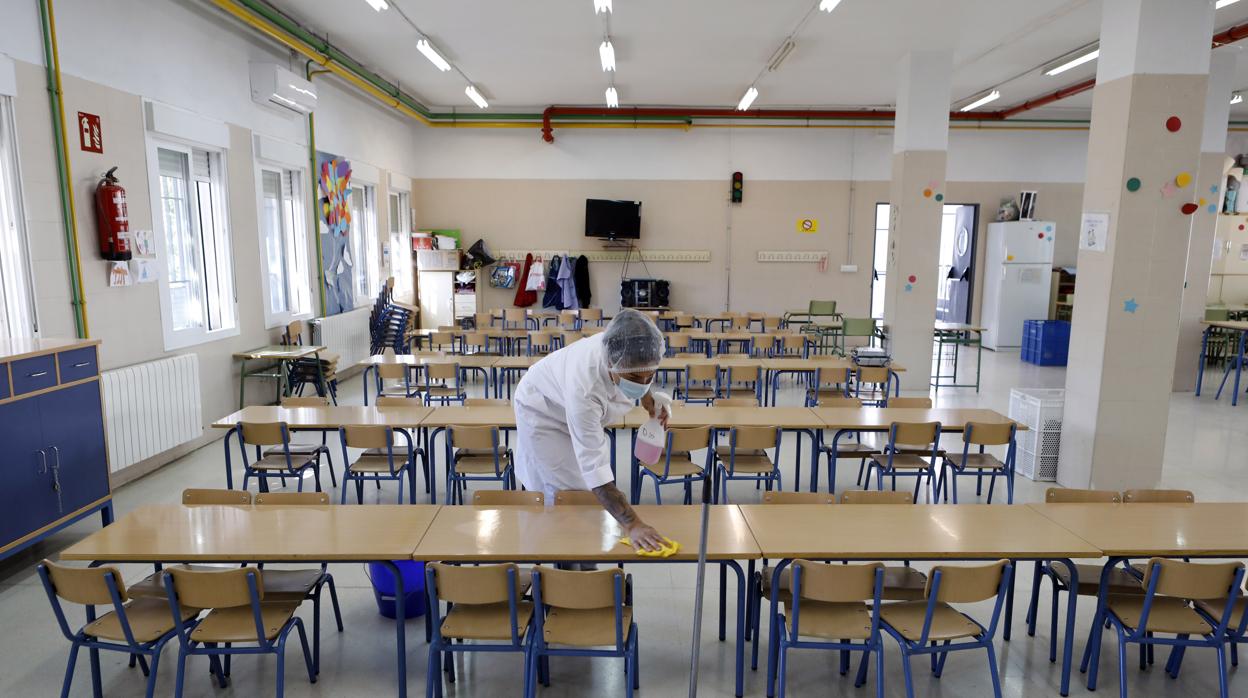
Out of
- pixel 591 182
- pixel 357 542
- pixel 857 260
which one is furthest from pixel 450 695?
pixel 857 260

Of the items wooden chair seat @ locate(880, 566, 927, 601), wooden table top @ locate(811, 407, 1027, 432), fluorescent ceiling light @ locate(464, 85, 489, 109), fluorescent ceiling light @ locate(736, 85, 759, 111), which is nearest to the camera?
wooden chair seat @ locate(880, 566, 927, 601)

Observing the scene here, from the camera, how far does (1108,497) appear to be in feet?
11.6

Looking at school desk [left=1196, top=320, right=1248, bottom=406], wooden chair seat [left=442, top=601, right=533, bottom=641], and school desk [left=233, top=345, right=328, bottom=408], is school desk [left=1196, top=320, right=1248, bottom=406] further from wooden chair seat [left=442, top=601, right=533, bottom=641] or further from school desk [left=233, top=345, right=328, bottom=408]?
school desk [left=233, top=345, right=328, bottom=408]

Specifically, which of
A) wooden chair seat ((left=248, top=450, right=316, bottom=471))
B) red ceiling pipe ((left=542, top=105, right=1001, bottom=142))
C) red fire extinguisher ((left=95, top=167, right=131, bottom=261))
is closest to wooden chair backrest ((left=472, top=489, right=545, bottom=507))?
wooden chair seat ((left=248, top=450, right=316, bottom=471))

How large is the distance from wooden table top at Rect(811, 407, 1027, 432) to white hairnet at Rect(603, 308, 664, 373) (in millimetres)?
2383

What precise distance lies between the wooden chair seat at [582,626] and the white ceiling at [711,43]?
5.97 meters

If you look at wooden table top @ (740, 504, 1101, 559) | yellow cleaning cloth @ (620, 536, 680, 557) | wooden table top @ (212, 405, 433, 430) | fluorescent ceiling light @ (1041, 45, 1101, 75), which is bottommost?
wooden table top @ (740, 504, 1101, 559)

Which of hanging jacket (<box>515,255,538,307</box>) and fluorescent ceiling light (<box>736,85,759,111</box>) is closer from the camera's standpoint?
fluorescent ceiling light (<box>736,85,759,111</box>)

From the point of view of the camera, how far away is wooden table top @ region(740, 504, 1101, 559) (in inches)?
108

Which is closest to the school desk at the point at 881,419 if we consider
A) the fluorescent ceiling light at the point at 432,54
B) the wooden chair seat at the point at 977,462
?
the wooden chair seat at the point at 977,462

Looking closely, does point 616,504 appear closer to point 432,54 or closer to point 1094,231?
point 1094,231

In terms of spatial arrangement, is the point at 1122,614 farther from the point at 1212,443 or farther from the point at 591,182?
the point at 591,182

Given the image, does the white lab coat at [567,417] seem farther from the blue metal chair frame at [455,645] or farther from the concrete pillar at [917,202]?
the concrete pillar at [917,202]

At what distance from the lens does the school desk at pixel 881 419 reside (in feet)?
15.6
